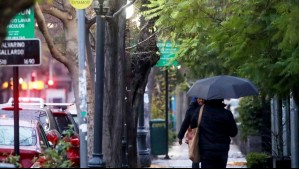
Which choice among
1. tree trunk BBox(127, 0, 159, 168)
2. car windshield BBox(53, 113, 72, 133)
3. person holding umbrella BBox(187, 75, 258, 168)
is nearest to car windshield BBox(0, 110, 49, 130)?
car windshield BBox(53, 113, 72, 133)

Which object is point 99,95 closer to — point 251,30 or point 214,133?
point 214,133

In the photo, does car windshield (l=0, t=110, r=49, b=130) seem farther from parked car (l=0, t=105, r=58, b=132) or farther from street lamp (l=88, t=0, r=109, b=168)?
street lamp (l=88, t=0, r=109, b=168)

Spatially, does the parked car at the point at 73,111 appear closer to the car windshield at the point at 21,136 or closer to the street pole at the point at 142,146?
the street pole at the point at 142,146

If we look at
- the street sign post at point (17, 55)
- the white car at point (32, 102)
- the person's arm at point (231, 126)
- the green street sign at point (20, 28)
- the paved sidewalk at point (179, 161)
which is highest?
the green street sign at point (20, 28)

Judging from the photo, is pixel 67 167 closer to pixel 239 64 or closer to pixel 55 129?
pixel 239 64

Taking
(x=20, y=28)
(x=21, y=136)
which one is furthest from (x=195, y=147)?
(x=21, y=136)

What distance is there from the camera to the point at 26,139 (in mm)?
14977

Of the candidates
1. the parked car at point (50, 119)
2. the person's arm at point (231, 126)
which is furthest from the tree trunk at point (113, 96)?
the person's arm at point (231, 126)

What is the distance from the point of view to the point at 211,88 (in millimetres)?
13805

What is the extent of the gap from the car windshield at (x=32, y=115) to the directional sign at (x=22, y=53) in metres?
5.04

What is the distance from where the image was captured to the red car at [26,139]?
1404 cm

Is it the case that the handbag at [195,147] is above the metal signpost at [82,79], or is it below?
below

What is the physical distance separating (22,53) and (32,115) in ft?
19.3

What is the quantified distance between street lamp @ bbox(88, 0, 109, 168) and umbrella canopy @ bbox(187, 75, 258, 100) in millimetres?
2156
